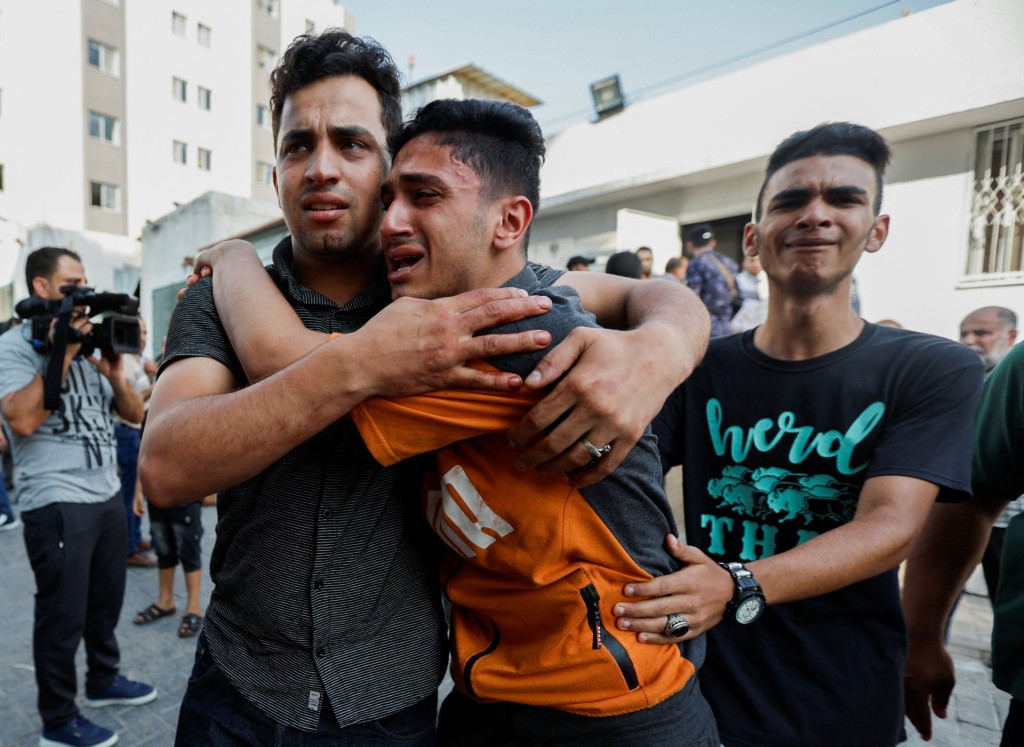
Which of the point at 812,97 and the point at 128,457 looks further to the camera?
the point at 812,97

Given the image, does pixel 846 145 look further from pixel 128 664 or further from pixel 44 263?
pixel 128 664

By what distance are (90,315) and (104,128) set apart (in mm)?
29111

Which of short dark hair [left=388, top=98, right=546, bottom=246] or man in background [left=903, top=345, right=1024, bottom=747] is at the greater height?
short dark hair [left=388, top=98, right=546, bottom=246]

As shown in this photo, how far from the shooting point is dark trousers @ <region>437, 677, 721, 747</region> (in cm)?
130

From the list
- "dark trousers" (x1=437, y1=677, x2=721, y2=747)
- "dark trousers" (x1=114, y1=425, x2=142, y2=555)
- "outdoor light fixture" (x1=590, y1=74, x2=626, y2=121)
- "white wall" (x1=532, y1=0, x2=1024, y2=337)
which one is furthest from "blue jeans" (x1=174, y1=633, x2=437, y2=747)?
"outdoor light fixture" (x1=590, y1=74, x2=626, y2=121)

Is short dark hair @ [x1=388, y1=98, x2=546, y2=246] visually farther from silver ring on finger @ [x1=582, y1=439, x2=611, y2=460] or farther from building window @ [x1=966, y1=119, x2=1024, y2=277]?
building window @ [x1=966, y1=119, x2=1024, y2=277]

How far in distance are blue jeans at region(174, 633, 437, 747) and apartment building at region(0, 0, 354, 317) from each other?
861 inches

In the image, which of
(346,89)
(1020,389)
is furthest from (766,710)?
(346,89)

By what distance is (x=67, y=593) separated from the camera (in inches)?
129

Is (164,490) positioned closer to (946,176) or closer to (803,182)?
(803,182)

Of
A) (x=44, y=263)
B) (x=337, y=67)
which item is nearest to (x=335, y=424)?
(x=337, y=67)

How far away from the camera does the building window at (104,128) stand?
2567cm

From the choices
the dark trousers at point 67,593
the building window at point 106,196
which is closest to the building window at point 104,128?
the building window at point 106,196

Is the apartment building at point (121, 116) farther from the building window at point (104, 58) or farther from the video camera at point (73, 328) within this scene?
the video camera at point (73, 328)
